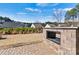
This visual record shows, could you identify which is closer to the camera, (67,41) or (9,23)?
(67,41)

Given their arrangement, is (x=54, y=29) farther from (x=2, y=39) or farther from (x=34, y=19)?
(x=2, y=39)

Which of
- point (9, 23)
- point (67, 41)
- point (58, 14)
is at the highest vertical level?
point (58, 14)

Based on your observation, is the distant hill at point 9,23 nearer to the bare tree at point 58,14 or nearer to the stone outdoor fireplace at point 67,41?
the bare tree at point 58,14

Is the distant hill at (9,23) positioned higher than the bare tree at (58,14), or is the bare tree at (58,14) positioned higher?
the bare tree at (58,14)

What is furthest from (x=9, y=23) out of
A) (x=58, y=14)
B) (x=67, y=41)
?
(x=67, y=41)

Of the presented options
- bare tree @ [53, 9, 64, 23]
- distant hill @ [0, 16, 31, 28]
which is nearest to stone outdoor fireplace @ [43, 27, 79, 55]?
bare tree @ [53, 9, 64, 23]

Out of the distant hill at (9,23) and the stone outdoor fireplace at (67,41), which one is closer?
the stone outdoor fireplace at (67,41)

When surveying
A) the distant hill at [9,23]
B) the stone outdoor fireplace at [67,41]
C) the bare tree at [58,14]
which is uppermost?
the bare tree at [58,14]

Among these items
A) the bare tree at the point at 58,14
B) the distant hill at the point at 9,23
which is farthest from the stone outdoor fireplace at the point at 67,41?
the distant hill at the point at 9,23

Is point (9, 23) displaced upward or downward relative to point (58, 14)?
downward

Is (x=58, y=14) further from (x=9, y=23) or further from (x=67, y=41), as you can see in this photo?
(x=9, y=23)

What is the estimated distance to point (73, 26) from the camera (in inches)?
116
